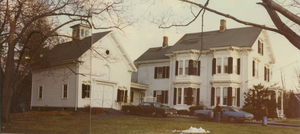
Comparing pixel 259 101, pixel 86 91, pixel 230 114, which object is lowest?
pixel 230 114

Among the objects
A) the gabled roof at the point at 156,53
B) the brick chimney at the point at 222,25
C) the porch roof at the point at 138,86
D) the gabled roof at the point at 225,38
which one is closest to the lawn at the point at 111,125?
the porch roof at the point at 138,86

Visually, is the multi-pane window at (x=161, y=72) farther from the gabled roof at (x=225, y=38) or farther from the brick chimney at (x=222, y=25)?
the brick chimney at (x=222, y=25)

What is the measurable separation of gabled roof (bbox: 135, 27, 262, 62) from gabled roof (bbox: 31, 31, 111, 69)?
6.76 feet

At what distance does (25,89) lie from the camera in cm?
920

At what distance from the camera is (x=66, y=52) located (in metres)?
9.08

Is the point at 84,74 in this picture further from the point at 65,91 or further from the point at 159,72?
the point at 159,72

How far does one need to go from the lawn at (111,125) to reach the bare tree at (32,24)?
0.55 meters

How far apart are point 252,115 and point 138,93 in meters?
2.52

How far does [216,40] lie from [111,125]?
121 inches

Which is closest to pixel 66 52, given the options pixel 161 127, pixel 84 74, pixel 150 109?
pixel 84 74

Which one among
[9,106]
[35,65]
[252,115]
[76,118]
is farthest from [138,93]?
[9,106]

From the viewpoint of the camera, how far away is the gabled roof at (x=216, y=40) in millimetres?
6852

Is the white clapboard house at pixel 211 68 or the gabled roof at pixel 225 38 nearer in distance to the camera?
the white clapboard house at pixel 211 68

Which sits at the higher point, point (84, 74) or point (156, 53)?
point (156, 53)
